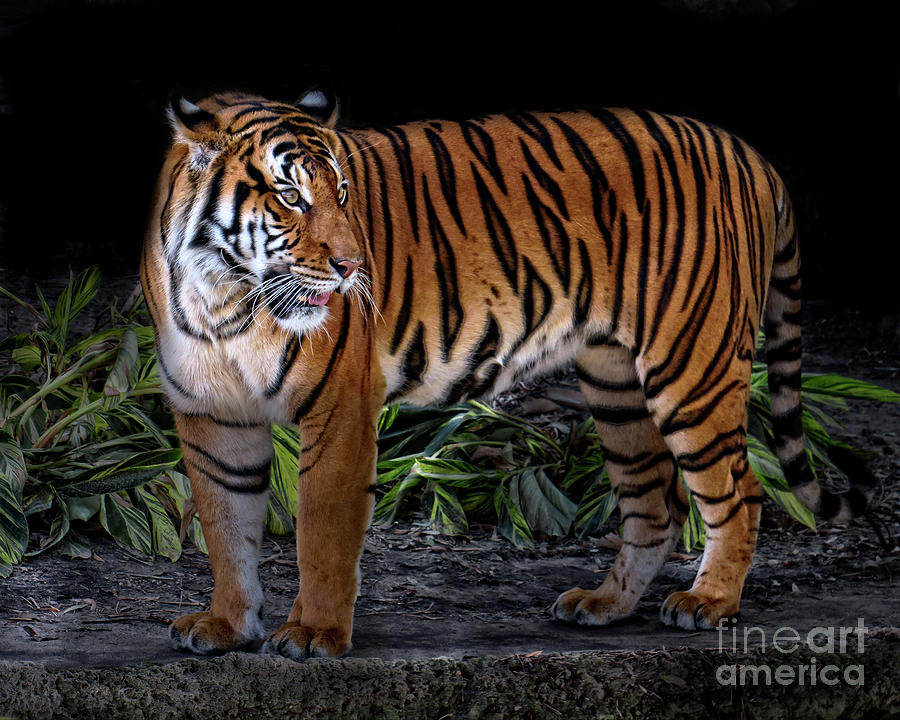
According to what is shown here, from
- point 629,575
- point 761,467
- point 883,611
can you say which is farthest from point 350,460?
point 761,467

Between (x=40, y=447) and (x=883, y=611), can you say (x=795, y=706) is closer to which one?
(x=883, y=611)

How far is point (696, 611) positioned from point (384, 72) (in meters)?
2.85

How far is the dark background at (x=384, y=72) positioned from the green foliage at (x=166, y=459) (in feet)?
2.71

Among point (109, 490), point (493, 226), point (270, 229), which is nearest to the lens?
point (270, 229)

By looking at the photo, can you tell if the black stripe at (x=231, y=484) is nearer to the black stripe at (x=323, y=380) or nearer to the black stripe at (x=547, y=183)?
the black stripe at (x=323, y=380)

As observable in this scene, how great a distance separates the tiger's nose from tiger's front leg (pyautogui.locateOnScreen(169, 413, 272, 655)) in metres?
0.59

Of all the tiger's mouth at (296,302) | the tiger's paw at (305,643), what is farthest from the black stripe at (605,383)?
the tiger's paw at (305,643)

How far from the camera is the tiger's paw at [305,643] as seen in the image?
9.13ft

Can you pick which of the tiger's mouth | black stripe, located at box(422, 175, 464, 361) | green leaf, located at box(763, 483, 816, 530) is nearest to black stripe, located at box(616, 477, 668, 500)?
black stripe, located at box(422, 175, 464, 361)

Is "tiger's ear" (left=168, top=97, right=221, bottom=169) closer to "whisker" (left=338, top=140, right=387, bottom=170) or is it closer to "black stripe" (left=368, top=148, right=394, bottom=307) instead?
"whisker" (left=338, top=140, right=387, bottom=170)

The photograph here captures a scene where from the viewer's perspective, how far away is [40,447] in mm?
4211

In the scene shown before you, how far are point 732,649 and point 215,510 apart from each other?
56.5 inches

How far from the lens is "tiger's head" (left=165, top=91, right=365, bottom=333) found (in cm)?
267

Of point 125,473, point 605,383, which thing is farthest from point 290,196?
point 125,473
